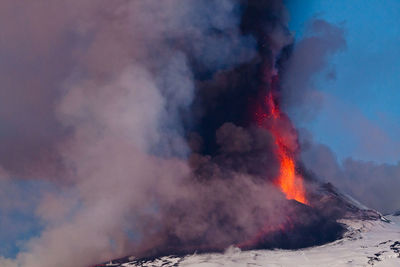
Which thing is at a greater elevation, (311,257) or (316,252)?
(316,252)

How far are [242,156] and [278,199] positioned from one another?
5.68m

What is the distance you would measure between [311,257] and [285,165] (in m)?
16.7

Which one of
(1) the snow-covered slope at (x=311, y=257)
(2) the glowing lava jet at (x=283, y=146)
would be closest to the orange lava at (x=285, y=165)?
(2) the glowing lava jet at (x=283, y=146)

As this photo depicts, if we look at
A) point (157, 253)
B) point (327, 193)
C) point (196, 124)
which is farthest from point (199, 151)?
point (327, 193)

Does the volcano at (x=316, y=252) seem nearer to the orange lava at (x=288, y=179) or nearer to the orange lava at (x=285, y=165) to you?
the orange lava at (x=288, y=179)

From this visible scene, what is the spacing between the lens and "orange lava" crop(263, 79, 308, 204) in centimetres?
5197

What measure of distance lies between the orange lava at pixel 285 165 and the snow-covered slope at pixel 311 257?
10.3 m

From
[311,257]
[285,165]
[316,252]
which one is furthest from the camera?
[285,165]

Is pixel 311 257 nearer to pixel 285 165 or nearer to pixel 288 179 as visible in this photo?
pixel 288 179

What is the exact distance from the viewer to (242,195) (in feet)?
150

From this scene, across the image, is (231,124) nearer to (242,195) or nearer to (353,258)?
(242,195)

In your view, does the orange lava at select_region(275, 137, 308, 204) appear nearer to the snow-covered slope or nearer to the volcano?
the volcano

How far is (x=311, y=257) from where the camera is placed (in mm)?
38406

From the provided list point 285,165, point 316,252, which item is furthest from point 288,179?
point 316,252
